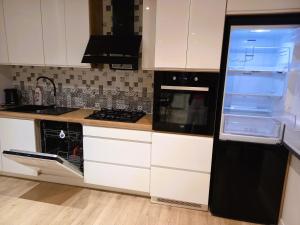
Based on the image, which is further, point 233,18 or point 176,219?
point 176,219

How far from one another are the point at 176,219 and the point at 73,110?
→ 5.53ft

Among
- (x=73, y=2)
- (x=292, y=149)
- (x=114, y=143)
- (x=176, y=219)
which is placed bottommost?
(x=176, y=219)

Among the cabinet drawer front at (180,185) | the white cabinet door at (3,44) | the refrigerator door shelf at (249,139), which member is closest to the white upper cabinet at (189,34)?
the refrigerator door shelf at (249,139)

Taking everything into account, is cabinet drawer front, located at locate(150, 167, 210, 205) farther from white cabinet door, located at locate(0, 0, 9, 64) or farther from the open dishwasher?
white cabinet door, located at locate(0, 0, 9, 64)

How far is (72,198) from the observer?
7.53 feet

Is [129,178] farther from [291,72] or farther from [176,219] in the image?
[291,72]

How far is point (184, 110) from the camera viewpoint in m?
2.03

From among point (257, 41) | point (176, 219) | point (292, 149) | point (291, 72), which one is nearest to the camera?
point (292, 149)

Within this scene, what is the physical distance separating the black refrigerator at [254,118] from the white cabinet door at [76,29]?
1438 millimetres

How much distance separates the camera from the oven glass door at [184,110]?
195 centimetres

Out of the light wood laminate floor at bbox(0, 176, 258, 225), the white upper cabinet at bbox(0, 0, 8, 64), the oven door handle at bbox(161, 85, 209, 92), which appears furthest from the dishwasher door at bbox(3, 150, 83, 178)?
the white upper cabinet at bbox(0, 0, 8, 64)

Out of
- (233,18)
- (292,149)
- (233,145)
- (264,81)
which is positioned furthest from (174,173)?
(233,18)

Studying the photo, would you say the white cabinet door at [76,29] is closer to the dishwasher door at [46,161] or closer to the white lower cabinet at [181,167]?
the dishwasher door at [46,161]

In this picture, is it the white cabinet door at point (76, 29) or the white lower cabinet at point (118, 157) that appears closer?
the white lower cabinet at point (118, 157)
